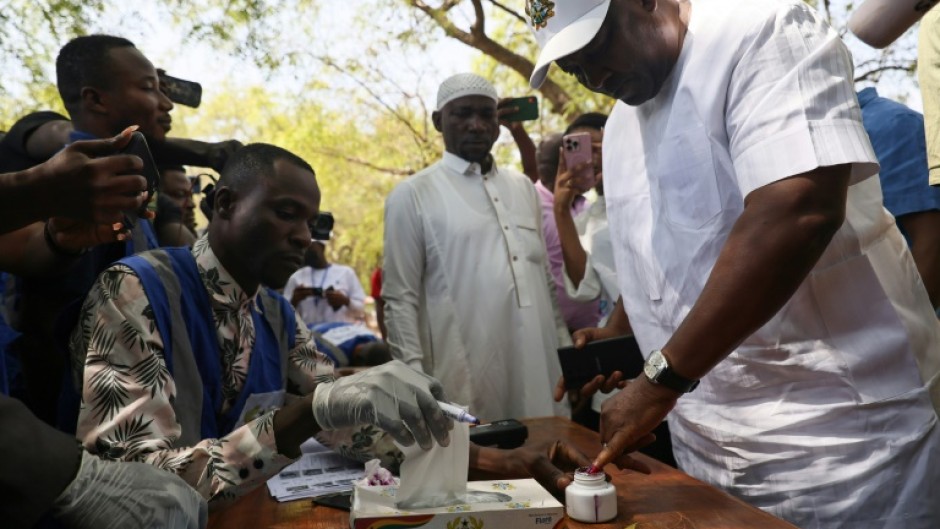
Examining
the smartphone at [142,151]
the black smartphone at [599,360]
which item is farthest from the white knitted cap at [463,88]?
the smartphone at [142,151]

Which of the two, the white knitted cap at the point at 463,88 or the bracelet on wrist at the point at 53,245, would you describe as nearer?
the bracelet on wrist at the point at 53,245

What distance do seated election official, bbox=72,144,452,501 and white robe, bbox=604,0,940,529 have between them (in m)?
0.67

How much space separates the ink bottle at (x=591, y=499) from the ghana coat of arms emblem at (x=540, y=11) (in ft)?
3.30

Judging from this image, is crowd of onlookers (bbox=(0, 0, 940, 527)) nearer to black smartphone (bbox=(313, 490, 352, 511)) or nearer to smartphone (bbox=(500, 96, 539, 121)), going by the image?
black smartphone (bbox=(313, 490, 352, 511))

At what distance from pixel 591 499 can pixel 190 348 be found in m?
0.99

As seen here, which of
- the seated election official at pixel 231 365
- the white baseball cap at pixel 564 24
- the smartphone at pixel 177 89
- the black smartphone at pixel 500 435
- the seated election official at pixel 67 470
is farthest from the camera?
the smartphone at pixel 177 89

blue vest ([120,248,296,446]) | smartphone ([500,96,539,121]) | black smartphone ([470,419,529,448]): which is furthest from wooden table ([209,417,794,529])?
smartphone ([500,96,539,121])

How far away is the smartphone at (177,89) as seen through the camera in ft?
9.82

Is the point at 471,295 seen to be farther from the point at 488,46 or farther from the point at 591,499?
the point at 488,46

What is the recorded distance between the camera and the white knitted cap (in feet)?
11.8

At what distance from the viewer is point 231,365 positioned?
76.6 inches

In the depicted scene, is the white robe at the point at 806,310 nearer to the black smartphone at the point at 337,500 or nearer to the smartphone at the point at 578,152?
the black smartphone at the point at 337,500

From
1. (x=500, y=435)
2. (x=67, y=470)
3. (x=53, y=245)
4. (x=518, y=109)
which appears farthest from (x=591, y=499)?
(x=518, y=109)

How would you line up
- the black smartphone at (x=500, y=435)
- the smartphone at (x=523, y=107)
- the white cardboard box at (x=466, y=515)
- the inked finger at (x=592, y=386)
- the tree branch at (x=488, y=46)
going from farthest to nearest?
the tree branch at (x=488, y=46) < the smartphone at (x=523, y=107) < the black smartphone at (x=500, y=435) < the inked finger at (x=592, y=386) < the white cardboard box at (x=466, y=515)
